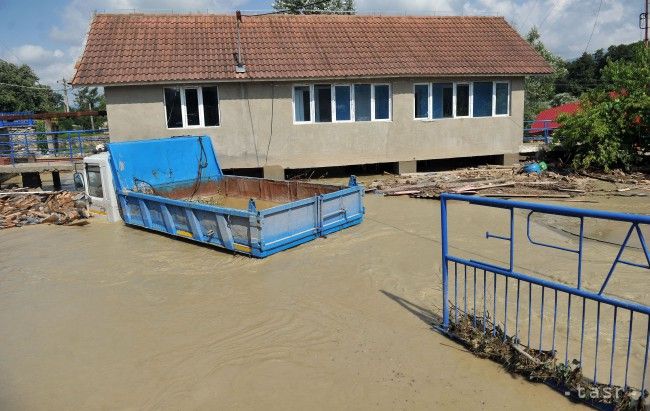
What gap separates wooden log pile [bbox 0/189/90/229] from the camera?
12.9 meters

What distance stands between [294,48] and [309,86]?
1.74 m

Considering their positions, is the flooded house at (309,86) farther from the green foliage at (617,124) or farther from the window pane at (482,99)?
the green foliage at (617,124)

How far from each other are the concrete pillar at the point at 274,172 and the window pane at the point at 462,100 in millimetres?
6615

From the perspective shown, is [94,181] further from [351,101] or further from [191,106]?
[351,101]

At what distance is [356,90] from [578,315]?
12.2 metres

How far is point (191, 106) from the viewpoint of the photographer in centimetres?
1608

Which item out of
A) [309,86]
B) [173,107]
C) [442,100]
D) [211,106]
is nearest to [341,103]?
[309,86]

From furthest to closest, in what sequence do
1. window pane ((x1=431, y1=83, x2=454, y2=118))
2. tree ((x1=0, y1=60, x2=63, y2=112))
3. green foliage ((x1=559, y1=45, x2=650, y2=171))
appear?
tree ((x1=0, y1=60, x2=63, y2=112)) < window pane ((x1=431, y1=83, x2=454, y2=118)) < green foliage ((x1=559, y1=45, x2=650, y2=171))

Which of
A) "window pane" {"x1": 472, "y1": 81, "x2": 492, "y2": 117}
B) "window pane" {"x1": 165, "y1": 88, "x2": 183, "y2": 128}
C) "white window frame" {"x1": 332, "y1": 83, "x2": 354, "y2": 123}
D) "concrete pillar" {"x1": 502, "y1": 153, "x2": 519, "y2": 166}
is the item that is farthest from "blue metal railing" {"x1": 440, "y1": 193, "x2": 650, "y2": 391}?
"concrete pillar" {"x1": 502, "y1": 153, "x2": 519, "y2": 166}

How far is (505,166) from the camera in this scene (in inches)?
725

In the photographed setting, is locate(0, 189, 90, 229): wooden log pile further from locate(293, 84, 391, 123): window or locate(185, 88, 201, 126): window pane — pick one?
locate(293, 84, 391, 123): window

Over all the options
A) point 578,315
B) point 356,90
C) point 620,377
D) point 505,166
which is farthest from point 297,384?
point 505,166

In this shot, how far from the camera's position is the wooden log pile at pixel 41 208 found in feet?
42.3

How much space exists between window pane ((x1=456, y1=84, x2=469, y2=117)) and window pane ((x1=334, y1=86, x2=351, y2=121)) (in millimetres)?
4004
